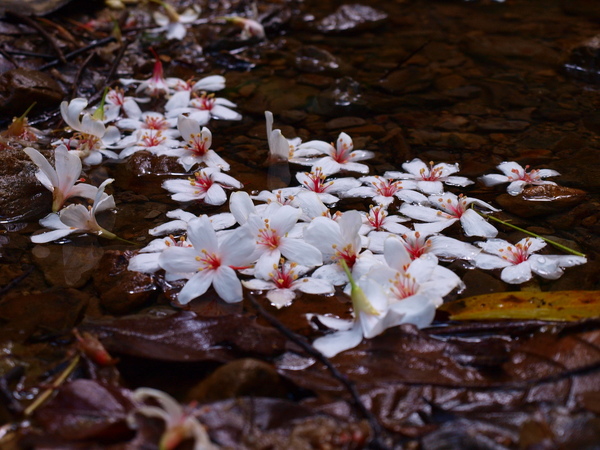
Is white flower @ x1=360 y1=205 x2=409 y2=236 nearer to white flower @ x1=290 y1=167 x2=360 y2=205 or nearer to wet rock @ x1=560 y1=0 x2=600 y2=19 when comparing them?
white flower @ x1=290 y1=167 x2=360 y2=205

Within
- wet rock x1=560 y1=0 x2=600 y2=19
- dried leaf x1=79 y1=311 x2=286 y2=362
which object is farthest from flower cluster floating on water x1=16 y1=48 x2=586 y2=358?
wet rock x1=560 y1=0 x2=600 y2=19

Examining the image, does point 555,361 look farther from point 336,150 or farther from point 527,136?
point 527,136

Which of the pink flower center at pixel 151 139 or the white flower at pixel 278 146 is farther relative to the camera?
the pink flower center at pixel 151 139

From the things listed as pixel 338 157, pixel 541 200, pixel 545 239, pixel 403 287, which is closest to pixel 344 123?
pixel 338 157

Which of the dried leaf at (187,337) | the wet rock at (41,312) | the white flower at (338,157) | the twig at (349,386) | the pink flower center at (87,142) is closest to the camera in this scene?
the twig at (349,386)

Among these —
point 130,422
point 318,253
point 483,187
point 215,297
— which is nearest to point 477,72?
point 483,187

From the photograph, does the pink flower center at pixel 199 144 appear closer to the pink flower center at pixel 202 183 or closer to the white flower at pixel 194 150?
the white flower at pixel 194 150

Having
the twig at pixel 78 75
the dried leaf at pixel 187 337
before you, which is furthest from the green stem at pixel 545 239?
the twig at pixel 78 75
